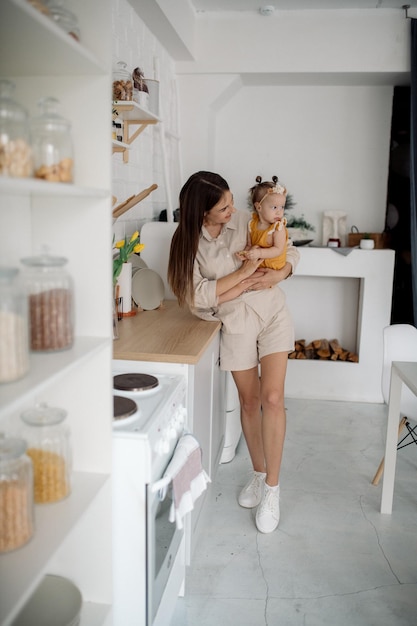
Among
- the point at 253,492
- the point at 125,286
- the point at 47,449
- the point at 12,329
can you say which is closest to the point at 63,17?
the point at 12,329

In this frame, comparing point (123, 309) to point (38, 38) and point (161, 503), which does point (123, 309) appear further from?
point (38, 38)

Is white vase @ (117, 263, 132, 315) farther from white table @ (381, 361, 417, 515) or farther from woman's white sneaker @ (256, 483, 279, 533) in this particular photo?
white table @ (381, 361, 417, 515)

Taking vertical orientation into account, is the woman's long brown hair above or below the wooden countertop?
above

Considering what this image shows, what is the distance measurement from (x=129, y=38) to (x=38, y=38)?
7.39ft

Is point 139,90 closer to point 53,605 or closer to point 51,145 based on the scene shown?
point 51,145

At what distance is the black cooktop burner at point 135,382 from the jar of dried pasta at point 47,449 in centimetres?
47

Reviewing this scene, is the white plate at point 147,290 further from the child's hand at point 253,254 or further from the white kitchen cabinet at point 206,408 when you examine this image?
the child's hand at point 253,254

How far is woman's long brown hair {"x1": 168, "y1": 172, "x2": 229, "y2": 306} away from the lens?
7.55 ft

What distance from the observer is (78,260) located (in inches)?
51.0

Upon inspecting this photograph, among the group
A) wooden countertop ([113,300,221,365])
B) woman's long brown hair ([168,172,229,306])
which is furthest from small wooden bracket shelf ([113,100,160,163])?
wooden countertop ([113,300,221,365])

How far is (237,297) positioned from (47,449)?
136 centimetres

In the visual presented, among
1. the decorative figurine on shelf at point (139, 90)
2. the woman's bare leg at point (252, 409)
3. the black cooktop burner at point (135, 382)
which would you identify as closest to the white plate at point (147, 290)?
the woman's bare leg at point (252, 409)

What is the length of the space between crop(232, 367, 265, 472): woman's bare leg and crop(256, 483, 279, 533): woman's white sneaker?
0.19 meters

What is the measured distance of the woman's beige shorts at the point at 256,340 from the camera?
2.46 meters
